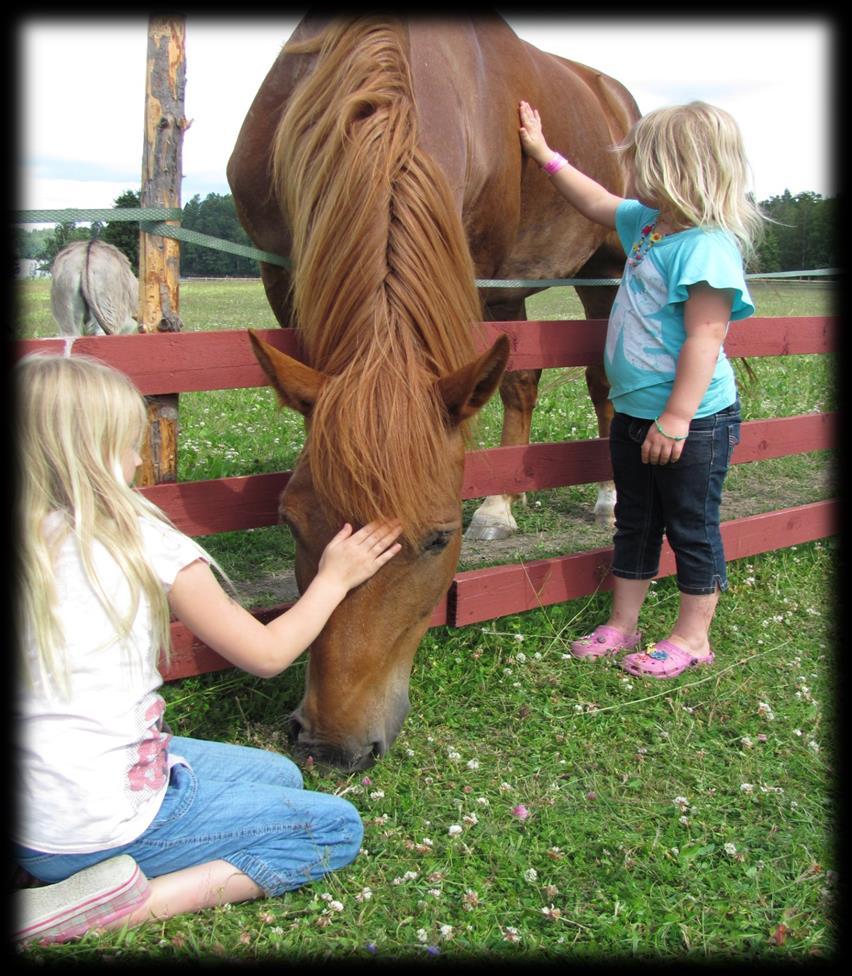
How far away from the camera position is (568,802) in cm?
261

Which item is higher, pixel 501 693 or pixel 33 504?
pixel 33 504

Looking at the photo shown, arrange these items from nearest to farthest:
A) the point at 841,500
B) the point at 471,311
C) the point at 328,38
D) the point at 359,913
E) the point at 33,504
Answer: the point at 33,504 → the point at 359,913 → the point at 471,311 → the point at 328,38 → the point at 841,500

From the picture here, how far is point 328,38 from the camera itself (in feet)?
10.3

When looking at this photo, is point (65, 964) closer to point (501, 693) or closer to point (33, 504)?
point (33, 504)

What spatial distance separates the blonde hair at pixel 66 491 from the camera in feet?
6.07

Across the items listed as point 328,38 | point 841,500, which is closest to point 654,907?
point 328,38

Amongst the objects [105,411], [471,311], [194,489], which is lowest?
[194,489]

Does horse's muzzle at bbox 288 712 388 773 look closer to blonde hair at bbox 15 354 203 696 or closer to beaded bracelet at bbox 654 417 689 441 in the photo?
blonde hair at bbox 15 354 203 696

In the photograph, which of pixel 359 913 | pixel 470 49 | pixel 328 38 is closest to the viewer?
pixel 359 913

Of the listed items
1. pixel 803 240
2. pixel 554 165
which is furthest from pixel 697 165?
pixel 803 240

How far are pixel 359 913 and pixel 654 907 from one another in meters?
0.76

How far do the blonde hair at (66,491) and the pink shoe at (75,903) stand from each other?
0.44 metres

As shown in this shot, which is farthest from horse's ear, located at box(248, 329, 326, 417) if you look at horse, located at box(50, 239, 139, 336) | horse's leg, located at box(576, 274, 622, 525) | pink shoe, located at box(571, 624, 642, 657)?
horse, located at box(50, 239, 139, 336)

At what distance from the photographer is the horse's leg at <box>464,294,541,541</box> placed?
498cm
